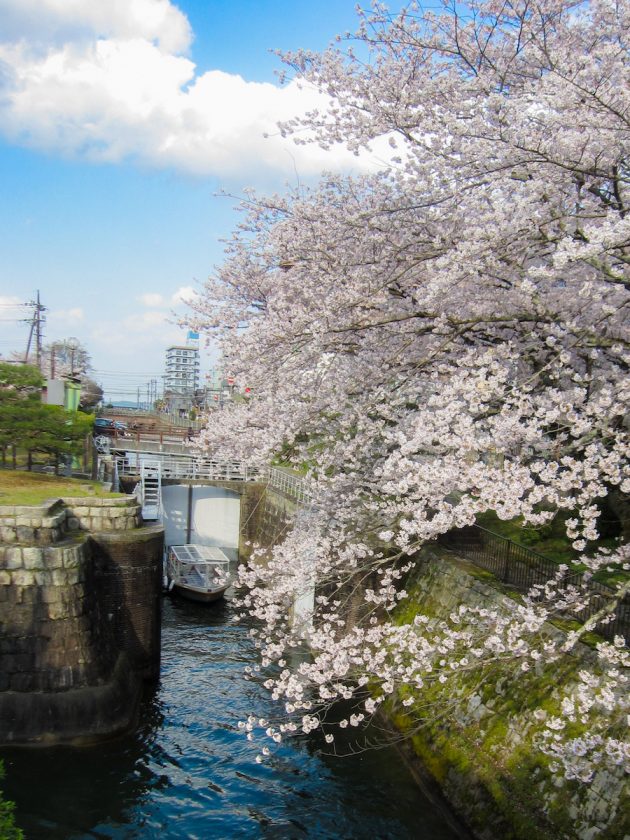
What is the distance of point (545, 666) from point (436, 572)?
4961mm

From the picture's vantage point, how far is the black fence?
9000mm

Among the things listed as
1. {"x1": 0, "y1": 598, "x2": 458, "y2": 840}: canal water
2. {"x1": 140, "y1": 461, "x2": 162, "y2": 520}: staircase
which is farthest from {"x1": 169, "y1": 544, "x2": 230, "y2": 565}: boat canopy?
{"x1": 0, "y1": 598, "x2": 458, "y2": 840}: canal water

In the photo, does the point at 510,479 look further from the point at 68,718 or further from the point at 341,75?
the point at 68,718

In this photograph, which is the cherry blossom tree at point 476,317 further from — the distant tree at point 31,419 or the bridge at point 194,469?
the bridge at point 194,469

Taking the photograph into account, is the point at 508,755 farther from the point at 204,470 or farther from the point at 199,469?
the point at 199,469

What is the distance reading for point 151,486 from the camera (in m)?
→ 27.1

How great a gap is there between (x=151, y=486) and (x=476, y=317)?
2122 centimetres

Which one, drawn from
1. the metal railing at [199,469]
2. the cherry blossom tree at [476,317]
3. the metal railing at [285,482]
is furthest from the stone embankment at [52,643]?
the metal railing at [199,469]

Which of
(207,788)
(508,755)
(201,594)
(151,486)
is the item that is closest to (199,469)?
(151,486)

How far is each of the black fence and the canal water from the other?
411 cm

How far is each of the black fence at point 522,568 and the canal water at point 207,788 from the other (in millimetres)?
4114

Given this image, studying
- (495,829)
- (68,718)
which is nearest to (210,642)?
(68,718)

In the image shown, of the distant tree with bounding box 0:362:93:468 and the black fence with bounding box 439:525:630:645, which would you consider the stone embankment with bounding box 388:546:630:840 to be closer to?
the black fence with bounding box 439:525:630:645

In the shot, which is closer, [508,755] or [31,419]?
[508,755]
